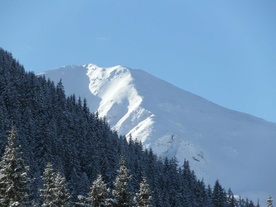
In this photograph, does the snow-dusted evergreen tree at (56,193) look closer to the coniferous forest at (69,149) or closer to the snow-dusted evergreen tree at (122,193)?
the snow-dusted evergreen tree at (122,193)

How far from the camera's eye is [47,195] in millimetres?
33750

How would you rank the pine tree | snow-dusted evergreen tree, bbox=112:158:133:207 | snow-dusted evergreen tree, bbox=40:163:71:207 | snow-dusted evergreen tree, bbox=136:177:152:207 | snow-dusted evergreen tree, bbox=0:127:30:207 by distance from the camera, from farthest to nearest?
the pine tree, snow-dusted evergreen tree, bbox=136:177:152:207, snow-dusted evergreen tree, bbox=112:158:133:207, snow-dusted evergreen tree, bbox=40:163:71:207, snow-dusted evergreen tree, bbox=0:127:30:207

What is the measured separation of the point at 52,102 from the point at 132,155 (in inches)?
906

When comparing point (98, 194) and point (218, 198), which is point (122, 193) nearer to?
point (98, 194)

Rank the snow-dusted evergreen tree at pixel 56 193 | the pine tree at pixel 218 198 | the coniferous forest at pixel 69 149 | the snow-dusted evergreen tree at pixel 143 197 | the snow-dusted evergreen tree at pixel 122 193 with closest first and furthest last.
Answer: the snow-dusted evergreen tree at pixel 56 193 → the snow-dusted evergreen tree at pixel 122 193 → the snow-dusted evergreen tree at pixel 143 197 → the coniferous forest at pixel 69 149 → the pine tree at pixel 218 198

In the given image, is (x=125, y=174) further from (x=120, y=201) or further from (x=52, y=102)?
(x=52, y=102)

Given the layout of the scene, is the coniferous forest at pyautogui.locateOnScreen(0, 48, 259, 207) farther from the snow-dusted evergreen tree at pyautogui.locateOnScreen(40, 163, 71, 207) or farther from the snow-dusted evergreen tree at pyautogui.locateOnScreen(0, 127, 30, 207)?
the snow-dusted evergreen tree at pyautogui.locateOnScreen(0, 127, 30, 207)

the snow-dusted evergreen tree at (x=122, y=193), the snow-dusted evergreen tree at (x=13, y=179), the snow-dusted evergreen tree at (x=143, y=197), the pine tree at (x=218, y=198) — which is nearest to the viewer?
the snow-dusted evergreen tree at (x=13, y=179)

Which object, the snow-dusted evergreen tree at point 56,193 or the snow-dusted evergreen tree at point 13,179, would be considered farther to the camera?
the snow-dusted evergreen tree at point 56,193

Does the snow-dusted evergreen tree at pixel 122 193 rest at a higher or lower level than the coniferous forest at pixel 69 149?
lower

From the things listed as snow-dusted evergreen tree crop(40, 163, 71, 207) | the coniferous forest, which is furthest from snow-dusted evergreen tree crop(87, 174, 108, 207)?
the coniferous forest

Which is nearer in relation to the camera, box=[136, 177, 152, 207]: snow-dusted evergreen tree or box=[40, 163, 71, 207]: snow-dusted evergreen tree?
box=[40, 163, 71, 207]: snow-dusted evergreen tree

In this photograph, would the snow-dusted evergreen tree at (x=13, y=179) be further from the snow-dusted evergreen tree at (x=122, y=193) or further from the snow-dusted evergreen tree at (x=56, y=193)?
the snow-dusted evergreen tree at (x=122, y=193)

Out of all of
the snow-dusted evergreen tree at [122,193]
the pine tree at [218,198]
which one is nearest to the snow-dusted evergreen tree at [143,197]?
the snow-dusted evergreen tree at [122,193]
